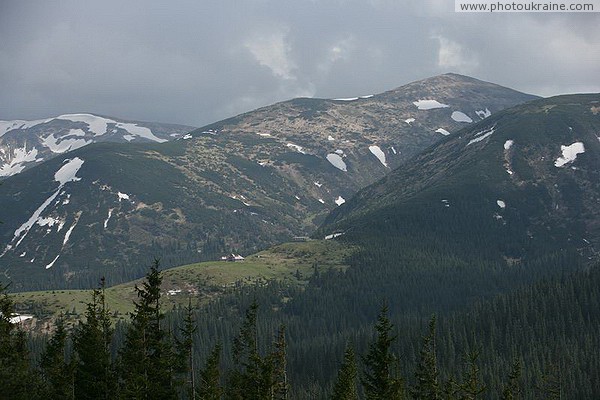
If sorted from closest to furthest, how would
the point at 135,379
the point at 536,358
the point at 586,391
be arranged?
1. the point at 135,379
2. the point at 586,391
3. the point at 536,358

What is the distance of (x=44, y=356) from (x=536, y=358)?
14046cm

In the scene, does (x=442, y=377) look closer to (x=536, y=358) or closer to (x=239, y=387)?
(x=536, y=358)

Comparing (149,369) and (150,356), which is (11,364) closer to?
(150,356)

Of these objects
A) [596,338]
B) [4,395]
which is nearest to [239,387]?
[4,395]

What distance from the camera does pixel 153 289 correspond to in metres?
56.9

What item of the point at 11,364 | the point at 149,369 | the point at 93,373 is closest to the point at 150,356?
the point at 149,369

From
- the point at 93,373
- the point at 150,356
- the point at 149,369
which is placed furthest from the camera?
the point at 93,373

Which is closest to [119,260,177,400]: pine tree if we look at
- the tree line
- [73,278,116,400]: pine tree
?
the tree line

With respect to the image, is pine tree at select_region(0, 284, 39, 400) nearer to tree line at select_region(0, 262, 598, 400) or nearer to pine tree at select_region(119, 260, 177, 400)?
tree line at select_region(0, 262, 598, 400)

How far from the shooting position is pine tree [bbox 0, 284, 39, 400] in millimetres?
49116

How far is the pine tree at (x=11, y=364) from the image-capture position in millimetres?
49116

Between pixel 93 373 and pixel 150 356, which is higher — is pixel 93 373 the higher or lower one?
the lower one

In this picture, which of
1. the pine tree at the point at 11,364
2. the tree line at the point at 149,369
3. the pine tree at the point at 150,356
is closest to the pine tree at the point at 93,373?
the tree line at the point at 149,369

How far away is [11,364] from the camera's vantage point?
206 ft
